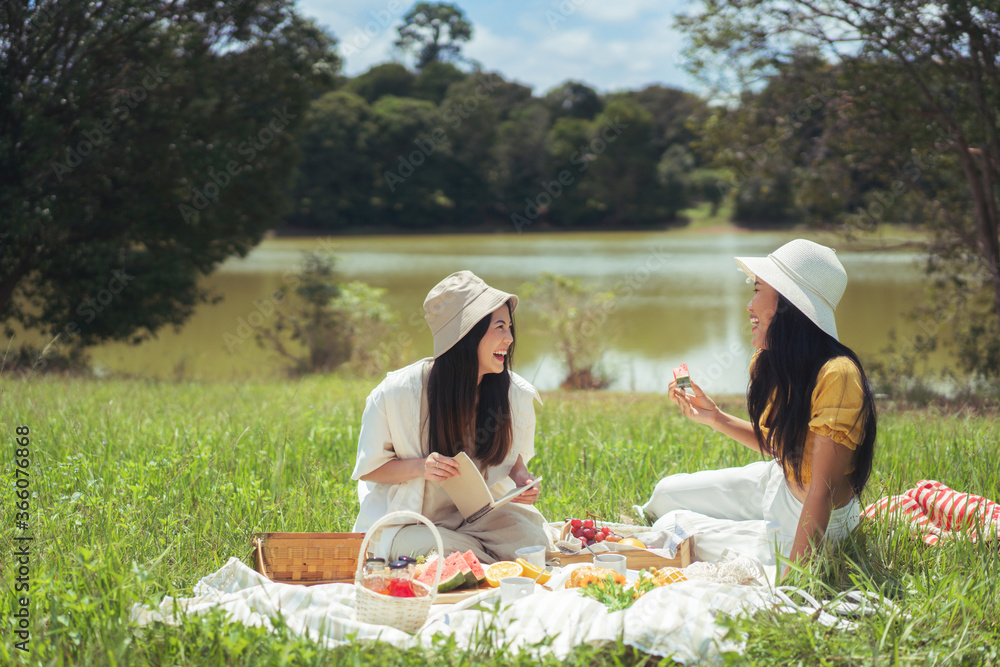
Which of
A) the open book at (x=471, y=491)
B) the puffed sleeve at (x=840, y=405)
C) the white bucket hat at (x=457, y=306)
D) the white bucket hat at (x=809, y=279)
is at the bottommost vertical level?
the open book at (x=471, y=491)

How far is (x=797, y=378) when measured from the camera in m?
3.05

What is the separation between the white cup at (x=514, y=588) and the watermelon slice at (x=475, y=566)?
0.30 meters

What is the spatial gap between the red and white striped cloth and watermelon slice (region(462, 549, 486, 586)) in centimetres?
163

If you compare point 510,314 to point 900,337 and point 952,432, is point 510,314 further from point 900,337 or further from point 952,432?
point 900,337

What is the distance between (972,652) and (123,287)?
442 inches

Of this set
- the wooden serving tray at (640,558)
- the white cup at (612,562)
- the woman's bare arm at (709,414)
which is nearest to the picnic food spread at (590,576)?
the white cup at (612,562)

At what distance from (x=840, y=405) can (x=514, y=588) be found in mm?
1329

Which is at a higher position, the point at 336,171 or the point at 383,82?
the point at 383,82

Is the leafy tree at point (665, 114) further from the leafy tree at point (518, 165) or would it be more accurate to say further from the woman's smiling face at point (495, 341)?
the woman's smiling face at point (495, 341)

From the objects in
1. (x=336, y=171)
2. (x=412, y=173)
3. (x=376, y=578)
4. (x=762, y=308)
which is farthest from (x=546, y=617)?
(x=412, y=173)

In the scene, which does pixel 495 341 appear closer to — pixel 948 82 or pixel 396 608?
pixel 396 608

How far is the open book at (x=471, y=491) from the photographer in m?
3.09

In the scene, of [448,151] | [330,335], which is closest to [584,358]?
[330,335]

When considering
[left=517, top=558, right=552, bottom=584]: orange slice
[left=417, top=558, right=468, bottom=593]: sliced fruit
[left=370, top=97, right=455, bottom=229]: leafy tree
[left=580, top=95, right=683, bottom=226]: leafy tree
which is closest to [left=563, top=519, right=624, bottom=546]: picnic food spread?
[left=517, top=558, right=552, bottom=584]: orange slice
